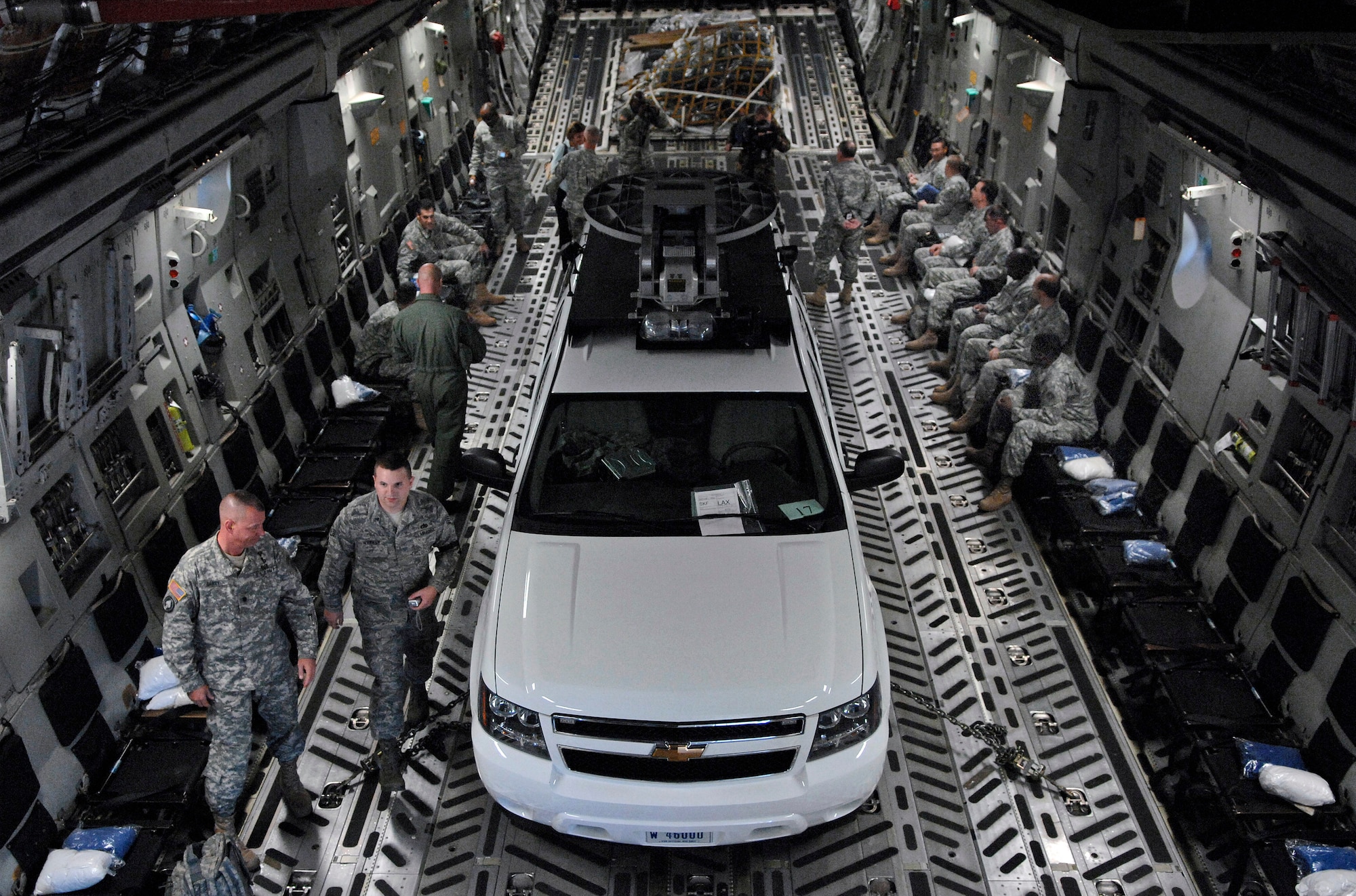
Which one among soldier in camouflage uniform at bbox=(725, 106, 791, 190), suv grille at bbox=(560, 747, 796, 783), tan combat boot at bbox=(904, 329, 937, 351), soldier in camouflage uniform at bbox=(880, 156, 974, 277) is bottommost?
suv grille at bbox=(560, 747, 796, 783)

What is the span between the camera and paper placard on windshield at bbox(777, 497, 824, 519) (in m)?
4.43

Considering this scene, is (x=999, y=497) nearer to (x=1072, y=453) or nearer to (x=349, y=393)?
(x=1072, y=453)

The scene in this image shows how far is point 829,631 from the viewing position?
394 centimetres

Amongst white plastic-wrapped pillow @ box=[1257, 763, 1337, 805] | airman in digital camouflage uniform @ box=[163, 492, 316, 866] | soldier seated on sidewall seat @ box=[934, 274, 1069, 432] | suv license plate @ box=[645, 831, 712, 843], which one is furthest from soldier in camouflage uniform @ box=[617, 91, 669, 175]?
white plastic-wrapped pillow @ box=[1257, 763, 1337, 805]

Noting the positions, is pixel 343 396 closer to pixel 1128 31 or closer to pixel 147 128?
pixel 147 128

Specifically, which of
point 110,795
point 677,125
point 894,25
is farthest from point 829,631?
point 894,25

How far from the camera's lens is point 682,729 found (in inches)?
143

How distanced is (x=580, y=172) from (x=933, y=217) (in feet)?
11.9

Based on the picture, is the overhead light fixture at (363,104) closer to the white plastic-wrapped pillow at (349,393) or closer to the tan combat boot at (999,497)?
the white plastic-wrapped pillow at (349,393)

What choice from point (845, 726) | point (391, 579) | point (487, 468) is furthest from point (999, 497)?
point (391, 579)

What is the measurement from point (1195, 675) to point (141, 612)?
16.8ft

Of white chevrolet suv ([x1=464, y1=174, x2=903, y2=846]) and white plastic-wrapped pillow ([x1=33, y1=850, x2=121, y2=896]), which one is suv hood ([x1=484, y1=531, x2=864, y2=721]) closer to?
white chevrolet suv ([x1=464, y1=174, x2=903, y2=846])

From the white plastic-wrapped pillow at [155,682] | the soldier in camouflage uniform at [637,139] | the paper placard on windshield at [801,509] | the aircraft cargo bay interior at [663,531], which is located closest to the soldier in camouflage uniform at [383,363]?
the aircraft cargo bay interior at [663,531]

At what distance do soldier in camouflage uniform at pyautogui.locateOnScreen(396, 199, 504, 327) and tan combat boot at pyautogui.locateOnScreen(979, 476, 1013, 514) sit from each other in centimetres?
470
